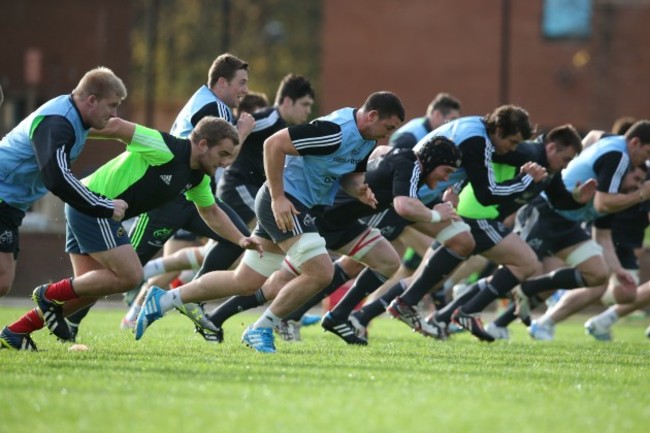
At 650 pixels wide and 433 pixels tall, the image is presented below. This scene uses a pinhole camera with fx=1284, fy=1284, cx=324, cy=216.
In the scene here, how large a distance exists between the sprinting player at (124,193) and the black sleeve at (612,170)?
13.1 feet

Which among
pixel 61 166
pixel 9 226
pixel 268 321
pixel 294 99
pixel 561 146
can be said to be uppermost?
pixel 61 166

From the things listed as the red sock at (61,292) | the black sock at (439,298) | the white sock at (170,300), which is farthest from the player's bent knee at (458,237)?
the red sock at (61,292)

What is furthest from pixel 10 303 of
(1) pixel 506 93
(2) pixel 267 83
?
(2) pixel 267 83

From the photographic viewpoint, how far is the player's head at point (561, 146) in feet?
34.7

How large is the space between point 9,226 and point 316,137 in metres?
2.07

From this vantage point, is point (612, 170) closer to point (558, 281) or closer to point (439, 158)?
point (558, 281)

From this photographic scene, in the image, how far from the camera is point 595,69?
110ft

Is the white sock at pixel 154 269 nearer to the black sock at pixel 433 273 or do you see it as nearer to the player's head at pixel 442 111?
the black sock at pixel 433 273

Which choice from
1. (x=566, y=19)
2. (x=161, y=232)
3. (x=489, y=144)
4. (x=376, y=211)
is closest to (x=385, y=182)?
(x=376, y=211)

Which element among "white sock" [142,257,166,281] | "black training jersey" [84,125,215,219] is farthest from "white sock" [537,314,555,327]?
"black training jersey" [84,125,215,219]

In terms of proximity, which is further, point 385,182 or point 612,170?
point 612,170

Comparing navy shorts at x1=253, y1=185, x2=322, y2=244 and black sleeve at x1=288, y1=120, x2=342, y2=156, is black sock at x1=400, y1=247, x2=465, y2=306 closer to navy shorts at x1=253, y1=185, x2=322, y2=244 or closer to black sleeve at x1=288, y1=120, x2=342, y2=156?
navy shorts at x1=253, y1=185, x2=322, y2=244

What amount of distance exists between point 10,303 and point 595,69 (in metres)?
20.2

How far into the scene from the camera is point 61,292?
8250 mm
